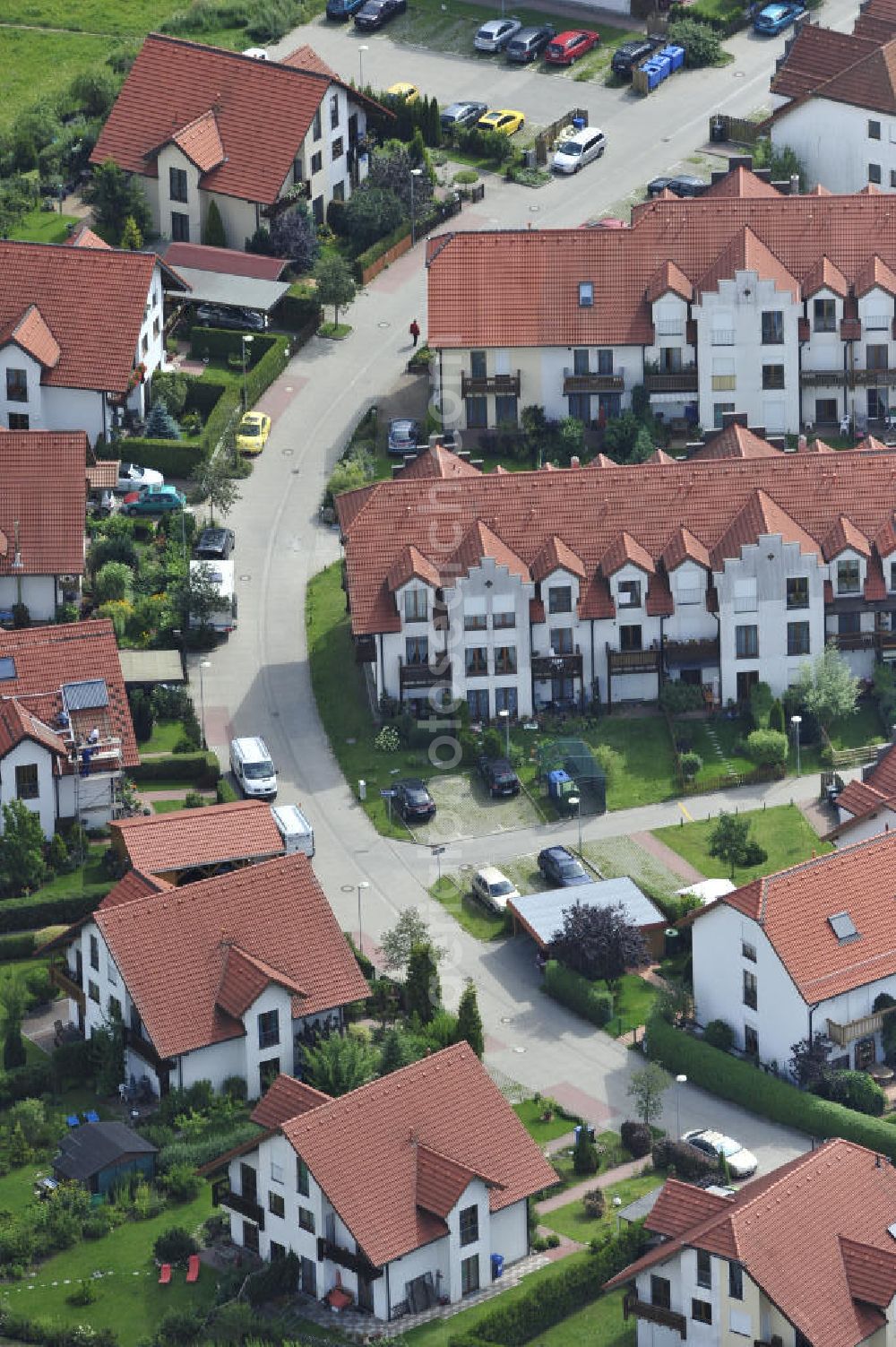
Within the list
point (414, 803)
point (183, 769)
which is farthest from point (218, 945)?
point (183, 769)

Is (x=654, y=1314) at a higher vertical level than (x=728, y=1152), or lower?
lower

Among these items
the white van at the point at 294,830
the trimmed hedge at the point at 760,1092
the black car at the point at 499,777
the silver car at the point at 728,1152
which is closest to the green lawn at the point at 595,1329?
the silver car at the point at 728,1152

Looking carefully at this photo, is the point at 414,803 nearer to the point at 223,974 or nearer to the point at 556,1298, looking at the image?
the point at 223,974

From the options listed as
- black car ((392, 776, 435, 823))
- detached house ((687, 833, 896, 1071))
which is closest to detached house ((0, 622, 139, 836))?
black car ((392, 776, 435, 823))

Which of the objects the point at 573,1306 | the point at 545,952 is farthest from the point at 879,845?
the point at 573,1306

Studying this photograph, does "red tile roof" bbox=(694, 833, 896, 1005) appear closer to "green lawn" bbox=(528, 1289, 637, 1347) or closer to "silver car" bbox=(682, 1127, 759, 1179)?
"silver car" bbox=(682, 1127, 759, 1179)

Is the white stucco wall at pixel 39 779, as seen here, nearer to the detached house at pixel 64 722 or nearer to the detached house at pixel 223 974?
the detached house at pixel 64 722

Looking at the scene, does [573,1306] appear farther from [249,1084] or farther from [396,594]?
[396,594]
